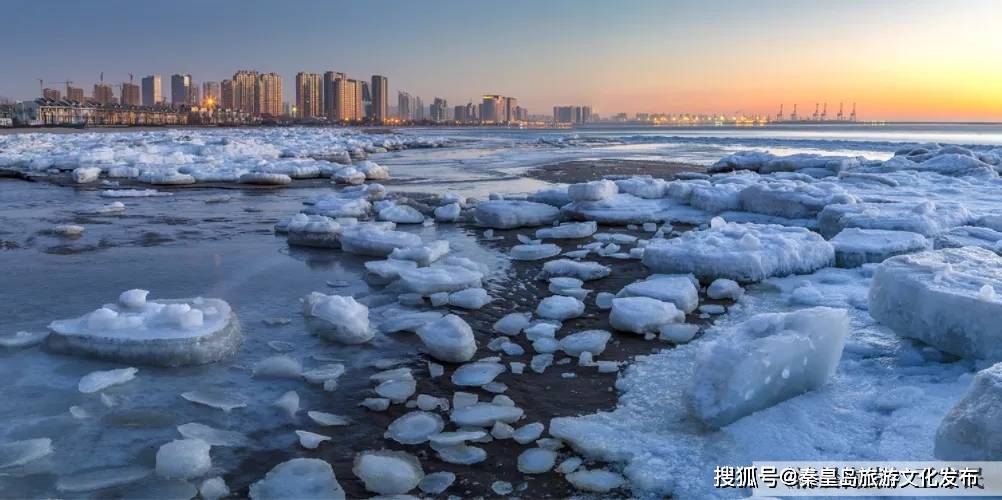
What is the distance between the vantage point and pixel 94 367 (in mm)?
3863

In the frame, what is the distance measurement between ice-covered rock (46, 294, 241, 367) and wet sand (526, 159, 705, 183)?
13.3 metres

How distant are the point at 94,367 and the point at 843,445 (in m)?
4.08

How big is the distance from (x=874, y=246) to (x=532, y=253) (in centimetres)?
357

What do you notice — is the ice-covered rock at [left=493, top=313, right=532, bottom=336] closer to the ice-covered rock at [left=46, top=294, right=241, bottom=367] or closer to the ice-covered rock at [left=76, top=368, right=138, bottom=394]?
the ice-covered rock at [left=46, top=294, right=241, bottom=367]

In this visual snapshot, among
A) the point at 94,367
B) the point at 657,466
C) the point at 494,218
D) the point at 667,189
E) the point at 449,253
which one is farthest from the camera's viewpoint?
the point at 667,189

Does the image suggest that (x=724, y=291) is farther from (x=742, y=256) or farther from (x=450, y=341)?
(x=450, y=341)

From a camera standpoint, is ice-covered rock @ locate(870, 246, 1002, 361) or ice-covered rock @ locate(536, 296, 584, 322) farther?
ice-covered rock @ locate(536, 296, 584, 322)

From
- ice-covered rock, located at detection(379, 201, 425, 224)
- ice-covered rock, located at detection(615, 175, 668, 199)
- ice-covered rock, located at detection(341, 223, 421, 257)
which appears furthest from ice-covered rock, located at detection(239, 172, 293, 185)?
ice-covered rock, located at detection(341, 223, 421, 257)

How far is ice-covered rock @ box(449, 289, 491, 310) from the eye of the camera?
537 centimetres

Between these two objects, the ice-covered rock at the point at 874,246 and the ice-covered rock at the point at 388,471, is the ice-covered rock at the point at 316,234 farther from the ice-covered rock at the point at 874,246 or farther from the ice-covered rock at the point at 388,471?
the ice-covered rock at the point at 874,246

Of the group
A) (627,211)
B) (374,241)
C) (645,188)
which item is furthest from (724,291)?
(645,188)

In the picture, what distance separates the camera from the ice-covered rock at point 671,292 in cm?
515

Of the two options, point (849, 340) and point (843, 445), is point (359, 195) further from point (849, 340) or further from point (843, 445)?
point (843, 445)

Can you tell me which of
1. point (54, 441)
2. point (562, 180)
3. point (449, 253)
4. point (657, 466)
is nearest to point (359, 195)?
point (449, 253)
